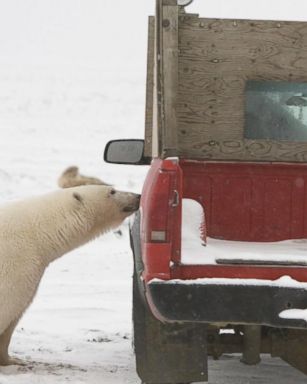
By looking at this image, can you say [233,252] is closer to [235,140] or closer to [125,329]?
[235,140]

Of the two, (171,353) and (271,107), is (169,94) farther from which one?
(171,353)

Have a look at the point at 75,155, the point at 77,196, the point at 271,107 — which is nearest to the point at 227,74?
the point at 271,107

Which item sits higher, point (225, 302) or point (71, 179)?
point (71, 179)

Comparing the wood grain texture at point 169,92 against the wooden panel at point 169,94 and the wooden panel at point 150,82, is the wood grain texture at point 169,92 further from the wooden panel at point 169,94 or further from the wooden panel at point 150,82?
the wooden panel at point 150,82

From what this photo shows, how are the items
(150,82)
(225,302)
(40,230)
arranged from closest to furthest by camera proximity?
(225,302) → (40,230) → (150,82)

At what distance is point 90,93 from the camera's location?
33406mm

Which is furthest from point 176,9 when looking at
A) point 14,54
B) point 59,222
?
point 14,54

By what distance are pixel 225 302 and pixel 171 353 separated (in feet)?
1.60

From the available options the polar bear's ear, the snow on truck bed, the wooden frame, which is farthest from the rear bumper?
the polar bear's ear

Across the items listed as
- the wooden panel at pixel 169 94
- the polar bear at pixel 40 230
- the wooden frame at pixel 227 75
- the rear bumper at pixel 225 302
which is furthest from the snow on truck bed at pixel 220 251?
the polar bear at pixel 40 230

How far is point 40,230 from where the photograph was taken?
5.92 m

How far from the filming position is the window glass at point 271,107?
527 cm

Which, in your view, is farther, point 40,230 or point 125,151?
point 125,151

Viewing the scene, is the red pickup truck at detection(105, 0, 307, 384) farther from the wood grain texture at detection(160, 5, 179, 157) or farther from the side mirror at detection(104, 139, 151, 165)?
the side mirror at detection(104, 139, 151, 165)
